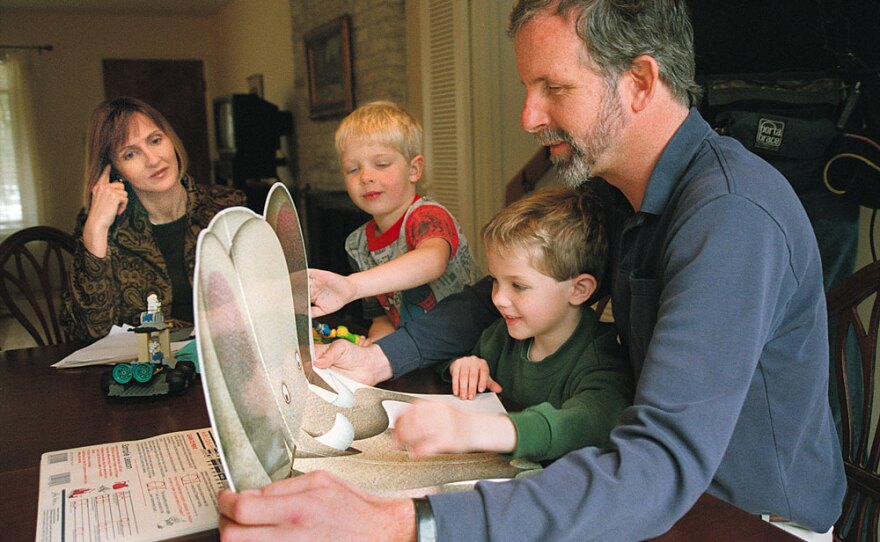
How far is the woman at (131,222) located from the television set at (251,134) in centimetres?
430

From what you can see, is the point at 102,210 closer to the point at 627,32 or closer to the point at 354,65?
the point at 627,32

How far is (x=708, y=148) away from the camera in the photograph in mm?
951

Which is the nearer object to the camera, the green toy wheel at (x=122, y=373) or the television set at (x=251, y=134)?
the green toy wheel at (x=122, y=373)

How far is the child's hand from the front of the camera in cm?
112

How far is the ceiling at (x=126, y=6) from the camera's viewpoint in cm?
705

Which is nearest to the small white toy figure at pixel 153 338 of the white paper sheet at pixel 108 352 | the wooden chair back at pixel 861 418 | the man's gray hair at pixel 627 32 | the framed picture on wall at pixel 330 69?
the white paper sheet at pixel 108 352

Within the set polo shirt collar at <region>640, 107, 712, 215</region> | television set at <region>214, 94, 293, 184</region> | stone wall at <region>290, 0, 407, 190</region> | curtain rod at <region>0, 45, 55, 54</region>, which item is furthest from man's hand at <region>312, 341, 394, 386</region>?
curtain rod at <region>0, 45, 55, 54</region>

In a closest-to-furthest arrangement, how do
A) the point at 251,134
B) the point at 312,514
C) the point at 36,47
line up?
1. the point at 312,514
2. the point at 251,134
3. the point at 36,47

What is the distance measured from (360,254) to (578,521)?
1.24 metres

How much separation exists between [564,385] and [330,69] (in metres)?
4.47

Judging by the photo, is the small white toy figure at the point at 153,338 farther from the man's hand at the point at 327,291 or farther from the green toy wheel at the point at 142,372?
the man's hand at the point at 327,291

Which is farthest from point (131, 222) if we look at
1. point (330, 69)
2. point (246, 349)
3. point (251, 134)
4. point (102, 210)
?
point (251, 134)

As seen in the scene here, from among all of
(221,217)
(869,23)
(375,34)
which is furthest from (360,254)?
(375,34)

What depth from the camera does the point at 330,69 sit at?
514cm
